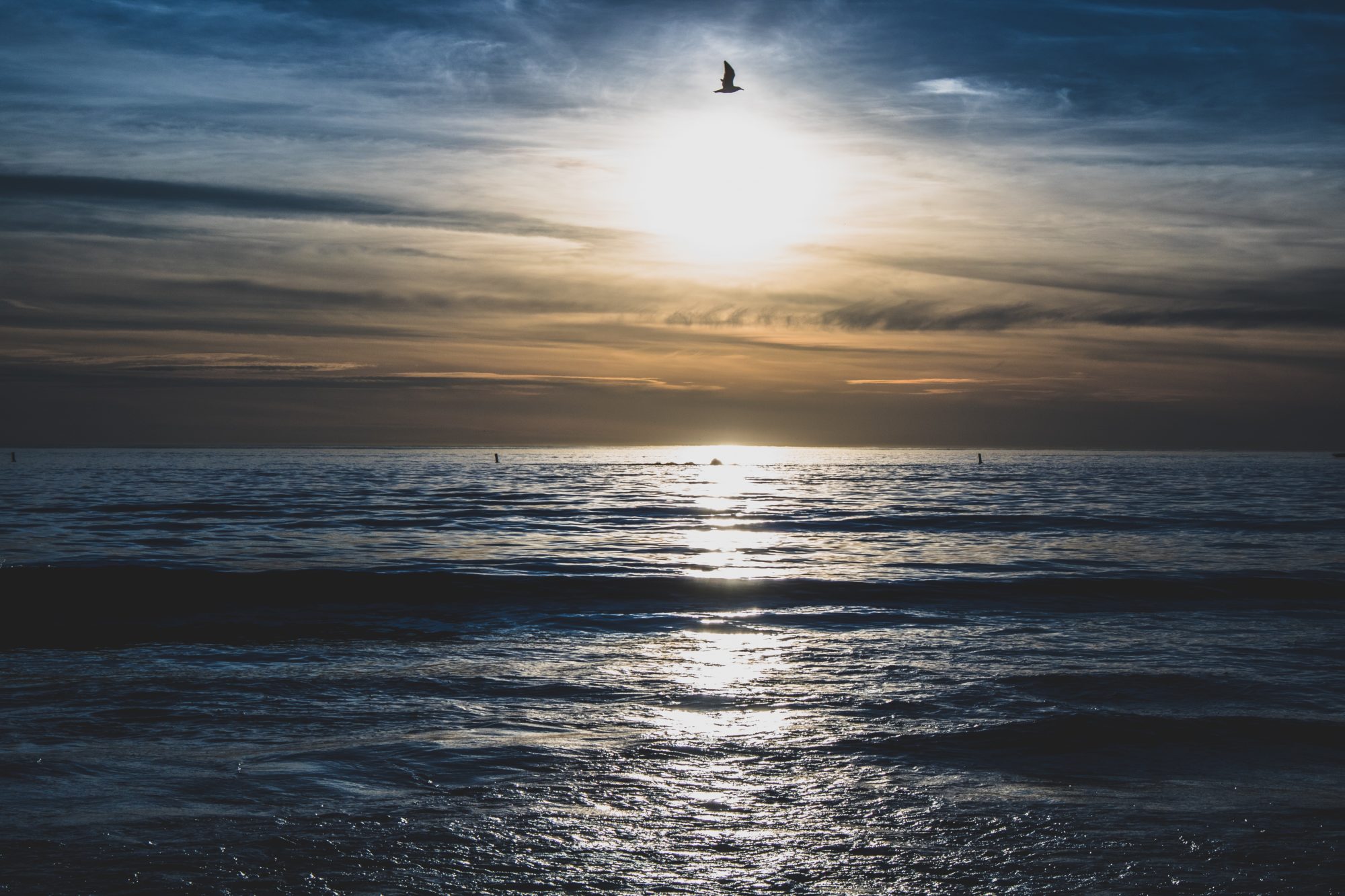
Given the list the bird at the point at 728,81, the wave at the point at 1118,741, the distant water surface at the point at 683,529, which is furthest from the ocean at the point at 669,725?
the bird at the point at 728,81

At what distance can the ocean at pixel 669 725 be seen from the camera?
6.77 meters

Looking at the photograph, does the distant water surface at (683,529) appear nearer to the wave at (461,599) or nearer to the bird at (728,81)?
the wave at (461,599)

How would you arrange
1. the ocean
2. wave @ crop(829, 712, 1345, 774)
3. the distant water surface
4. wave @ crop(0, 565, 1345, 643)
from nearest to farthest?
1. the ocean
2. wave @ crop(829, 712, 1345, 774)
3. wave @ crop(0, 565, 1345, 643)
4. the distant water surface

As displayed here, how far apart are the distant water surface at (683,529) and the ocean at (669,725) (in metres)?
0.62

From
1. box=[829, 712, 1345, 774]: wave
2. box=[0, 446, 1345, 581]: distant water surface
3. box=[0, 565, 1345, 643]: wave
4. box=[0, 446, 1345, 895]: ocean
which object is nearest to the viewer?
box=[0, 446, 1345, 895]: ocean

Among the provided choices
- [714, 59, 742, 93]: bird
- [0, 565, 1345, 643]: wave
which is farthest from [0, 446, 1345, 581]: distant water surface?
[714, 59, 742, 93]: bird

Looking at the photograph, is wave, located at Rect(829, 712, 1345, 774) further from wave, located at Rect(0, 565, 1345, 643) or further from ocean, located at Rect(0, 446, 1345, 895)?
wave, located at Rect(0, 565, 1345, 643)

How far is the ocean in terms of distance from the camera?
6.77 metres

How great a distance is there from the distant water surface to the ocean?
2.04ft

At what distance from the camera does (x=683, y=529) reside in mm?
39906

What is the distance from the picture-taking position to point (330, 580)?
2375 centimetres

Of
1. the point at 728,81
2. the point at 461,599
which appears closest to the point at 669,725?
the point at 461,599

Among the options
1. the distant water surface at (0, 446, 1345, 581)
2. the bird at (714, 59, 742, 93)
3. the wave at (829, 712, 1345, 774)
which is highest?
the bird at (714, 59, 742, 93)

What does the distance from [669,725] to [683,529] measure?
29.5 m
